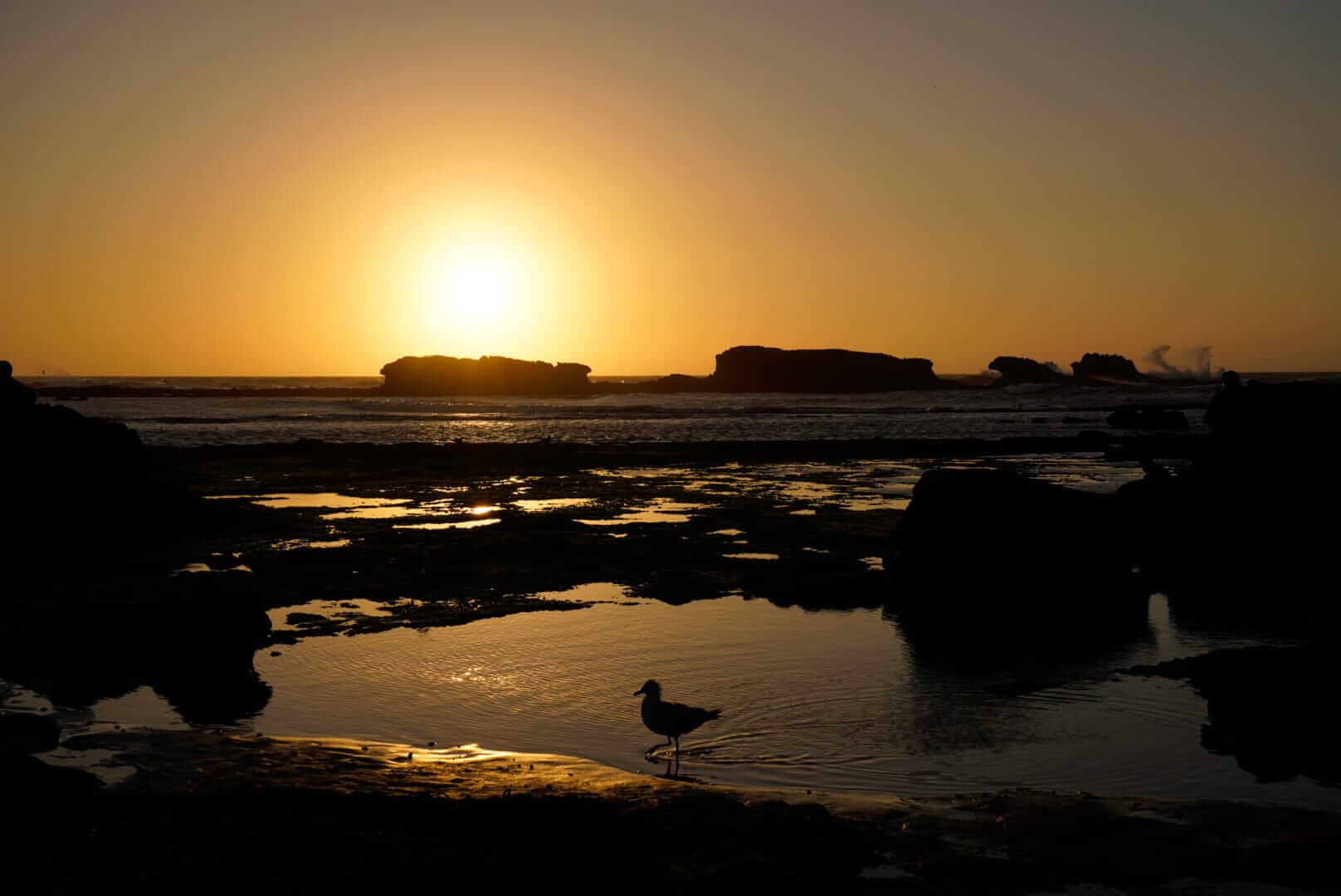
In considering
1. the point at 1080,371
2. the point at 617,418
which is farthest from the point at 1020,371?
the point at 617,418

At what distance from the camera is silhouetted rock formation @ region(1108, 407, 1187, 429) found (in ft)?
222

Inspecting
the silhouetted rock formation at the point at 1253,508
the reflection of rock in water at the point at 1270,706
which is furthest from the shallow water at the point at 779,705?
the silhouetted rock formation at the point at 1253,508

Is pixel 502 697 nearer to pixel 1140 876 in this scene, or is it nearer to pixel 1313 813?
pixel 1140 876

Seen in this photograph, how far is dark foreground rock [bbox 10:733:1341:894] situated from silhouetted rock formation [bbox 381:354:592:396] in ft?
551

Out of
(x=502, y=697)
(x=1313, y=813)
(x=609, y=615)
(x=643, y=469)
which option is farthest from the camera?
(x=643, y=469)

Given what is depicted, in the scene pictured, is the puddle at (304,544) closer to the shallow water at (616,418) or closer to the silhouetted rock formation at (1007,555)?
the silhouetted rock formation at (1007,555)

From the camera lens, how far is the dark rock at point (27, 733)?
9.68 meters

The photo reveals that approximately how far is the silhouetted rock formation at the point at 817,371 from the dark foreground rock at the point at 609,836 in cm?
17006

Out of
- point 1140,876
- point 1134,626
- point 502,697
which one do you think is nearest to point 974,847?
point 1140,876

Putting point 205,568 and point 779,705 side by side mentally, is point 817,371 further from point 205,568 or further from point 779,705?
point 779,705

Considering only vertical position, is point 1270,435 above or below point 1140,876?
above

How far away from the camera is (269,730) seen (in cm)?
1093

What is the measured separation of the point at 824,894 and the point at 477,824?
2.63 meters

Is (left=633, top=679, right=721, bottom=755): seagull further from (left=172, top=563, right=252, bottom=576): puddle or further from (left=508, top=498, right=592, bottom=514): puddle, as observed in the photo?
(left=508, top=498, right=592, bottom=514): puddle
